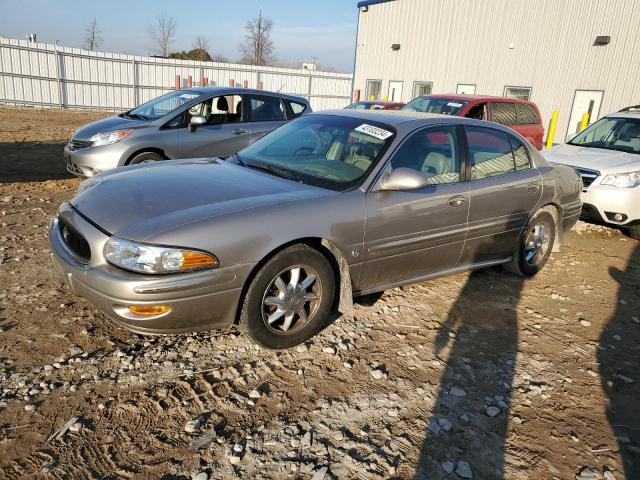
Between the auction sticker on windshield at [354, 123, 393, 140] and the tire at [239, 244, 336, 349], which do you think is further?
the auction sticker on windshield at [354, 123, 393, 140]

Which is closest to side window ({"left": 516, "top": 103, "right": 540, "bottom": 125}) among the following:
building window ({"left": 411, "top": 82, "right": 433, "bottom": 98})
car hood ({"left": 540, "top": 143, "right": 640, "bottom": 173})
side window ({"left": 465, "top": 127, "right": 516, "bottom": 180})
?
car hood ({"left": 540, "top": 143, "right": 640, "bottom": 173})

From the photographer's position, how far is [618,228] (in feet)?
24.8

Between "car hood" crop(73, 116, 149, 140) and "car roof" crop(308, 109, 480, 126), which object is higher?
"car roof" crop(308, 109, 480, 126)

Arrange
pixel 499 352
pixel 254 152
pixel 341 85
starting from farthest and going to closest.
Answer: pixel 341 85 < pixel 254 152 < pixel 499 352

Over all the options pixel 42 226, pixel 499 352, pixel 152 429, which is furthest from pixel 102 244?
pixel 42 226

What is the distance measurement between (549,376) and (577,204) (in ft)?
9.38

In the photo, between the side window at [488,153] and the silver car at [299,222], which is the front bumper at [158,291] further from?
the side window at [488,153]

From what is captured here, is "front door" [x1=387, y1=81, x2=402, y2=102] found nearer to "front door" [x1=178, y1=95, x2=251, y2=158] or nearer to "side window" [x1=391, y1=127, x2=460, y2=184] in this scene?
"front door" [x1=178, y1=95, x2=251, y2=158]

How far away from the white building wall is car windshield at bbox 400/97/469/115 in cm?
685

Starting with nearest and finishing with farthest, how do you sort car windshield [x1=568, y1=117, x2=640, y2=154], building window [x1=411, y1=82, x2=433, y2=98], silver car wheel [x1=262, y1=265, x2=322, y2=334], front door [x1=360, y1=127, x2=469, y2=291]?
silver car wheel [x1=262, y1=265, x2=322, y2=334], front door [x1=360, y1=127, x2=469, y2=291], car windshield [x1=568, y1=117, x2=640, y2=154], building window [x1=411, y1=82, x2=433, y2=98]

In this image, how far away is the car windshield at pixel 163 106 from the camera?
7.54 m

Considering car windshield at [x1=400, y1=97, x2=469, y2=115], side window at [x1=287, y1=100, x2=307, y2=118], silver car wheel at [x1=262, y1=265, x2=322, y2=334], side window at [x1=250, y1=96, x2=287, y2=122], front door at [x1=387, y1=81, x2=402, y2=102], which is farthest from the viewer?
front door at [x1=387, y1=81, x2=402, y2=102]

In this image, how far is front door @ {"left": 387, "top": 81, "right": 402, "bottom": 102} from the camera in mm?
20816

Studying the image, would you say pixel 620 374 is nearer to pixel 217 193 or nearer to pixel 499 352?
pixel 499 352
